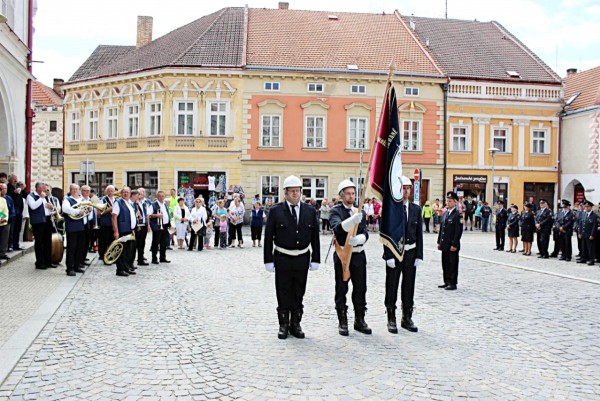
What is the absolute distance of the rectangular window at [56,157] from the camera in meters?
52.6

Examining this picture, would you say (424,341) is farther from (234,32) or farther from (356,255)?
(234,32)

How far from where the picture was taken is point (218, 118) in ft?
116

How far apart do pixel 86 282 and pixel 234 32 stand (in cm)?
2874

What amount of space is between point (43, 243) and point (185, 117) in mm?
21864

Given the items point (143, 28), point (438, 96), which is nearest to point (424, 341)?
point (438, 96)

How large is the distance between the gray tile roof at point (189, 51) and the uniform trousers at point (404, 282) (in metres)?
28.3

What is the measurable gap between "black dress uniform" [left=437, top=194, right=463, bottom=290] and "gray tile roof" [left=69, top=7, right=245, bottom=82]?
25.2m

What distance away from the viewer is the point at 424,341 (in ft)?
25.3

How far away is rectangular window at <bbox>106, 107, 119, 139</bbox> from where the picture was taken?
124 feet

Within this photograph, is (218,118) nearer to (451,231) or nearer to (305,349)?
(451,231)

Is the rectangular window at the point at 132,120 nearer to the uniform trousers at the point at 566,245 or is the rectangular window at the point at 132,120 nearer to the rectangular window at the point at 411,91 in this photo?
the rectangular window at the point at 411,91

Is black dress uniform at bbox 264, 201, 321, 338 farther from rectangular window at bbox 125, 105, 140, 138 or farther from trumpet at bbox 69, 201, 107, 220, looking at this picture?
rectangular window at bbox 125, 105, 140, 138

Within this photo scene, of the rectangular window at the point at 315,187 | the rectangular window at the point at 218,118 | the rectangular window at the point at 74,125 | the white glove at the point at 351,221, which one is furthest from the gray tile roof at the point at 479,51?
the white glove at the point at 351,221

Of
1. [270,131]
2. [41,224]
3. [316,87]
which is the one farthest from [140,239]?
[316,87]
